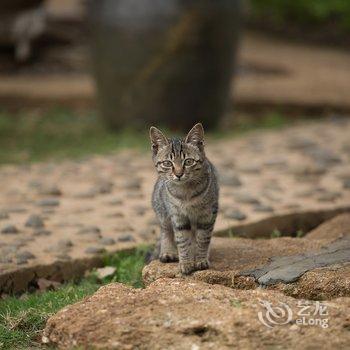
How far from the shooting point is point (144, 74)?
11.2m

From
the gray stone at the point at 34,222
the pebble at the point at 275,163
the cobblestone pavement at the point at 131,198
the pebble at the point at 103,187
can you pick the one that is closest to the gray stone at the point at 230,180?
the cobblestone pavement at the point at 131,198

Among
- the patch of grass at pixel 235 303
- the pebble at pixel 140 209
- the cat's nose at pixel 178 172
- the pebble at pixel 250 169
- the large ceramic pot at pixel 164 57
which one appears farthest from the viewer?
the large ceramic pot at pixel 164 57

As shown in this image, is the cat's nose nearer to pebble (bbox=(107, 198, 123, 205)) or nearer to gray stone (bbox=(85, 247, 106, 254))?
gray stone (bbox=(85, 247, 106, 254))

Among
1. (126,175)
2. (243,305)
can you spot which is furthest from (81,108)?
(243,305)

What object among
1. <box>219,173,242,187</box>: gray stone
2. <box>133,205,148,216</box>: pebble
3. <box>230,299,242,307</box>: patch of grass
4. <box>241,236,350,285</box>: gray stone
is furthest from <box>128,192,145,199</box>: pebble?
<box>230,299,242,307</box>: patch of grass

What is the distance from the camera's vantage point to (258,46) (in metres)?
16.1

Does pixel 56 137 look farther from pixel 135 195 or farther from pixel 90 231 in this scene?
pixel 90 231

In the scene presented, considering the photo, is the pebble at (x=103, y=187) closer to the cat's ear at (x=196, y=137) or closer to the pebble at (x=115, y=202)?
the pebble at (x=115, y=202)

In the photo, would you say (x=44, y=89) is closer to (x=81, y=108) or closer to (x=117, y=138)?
(x=81, y=108)

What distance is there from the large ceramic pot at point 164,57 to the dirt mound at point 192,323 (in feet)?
23.0

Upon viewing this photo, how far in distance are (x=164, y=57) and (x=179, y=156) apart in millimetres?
6375

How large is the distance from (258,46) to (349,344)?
12634 millimetres

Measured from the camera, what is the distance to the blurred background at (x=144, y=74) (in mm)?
11078

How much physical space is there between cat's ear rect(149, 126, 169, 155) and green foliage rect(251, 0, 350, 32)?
11.6m
